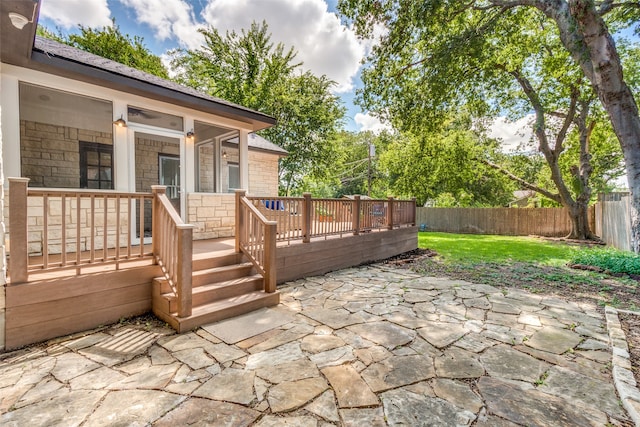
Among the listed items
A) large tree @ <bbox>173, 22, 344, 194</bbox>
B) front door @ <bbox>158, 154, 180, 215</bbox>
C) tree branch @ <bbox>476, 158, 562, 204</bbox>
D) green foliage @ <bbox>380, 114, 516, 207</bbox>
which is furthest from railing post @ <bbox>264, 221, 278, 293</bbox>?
tree branch @ <bbox>476, 158, 562, 204</bbox>

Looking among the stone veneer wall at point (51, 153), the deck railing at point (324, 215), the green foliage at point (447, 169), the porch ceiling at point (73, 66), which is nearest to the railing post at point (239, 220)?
the deck railing at point (324, 215)

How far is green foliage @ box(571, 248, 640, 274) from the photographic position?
233 inches

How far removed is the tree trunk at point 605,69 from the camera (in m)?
6.02

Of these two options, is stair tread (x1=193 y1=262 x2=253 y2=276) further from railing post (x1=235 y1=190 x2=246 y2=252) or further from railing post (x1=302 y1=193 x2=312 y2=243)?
railing post (x1=302 y1=193 x2=312 y2=243)

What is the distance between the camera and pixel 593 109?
38.4ft

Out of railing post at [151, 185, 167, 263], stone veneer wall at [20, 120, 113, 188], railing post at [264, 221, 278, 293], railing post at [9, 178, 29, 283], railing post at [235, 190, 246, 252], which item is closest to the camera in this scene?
railing post at [9, 178, 29, 283]

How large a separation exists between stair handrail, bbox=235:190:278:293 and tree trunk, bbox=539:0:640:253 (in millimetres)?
7753

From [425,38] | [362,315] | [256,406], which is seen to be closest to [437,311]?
[362,315]

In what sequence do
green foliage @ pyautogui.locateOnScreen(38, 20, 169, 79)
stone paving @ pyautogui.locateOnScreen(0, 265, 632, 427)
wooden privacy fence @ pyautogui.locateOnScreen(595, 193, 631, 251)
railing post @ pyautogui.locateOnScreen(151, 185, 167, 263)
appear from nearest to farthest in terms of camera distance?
stone paving @ pyautogui.locateOnScreen(0, 265, 632, 427)
railing post @ pyautogui.locateOnScreen(151, 185, 167, 263)
wooden privacy fence @ pyautogui.locateOnScreen(595, 193, 631, 251)
green foliage @ pyautogui.locateOnScreen(38, 20, 169, 79)

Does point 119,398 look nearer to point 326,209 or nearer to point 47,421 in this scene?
point 47,421

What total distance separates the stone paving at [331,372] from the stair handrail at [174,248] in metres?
0.47

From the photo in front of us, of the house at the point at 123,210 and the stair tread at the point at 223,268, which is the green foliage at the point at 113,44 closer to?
the house at the point at 123,210

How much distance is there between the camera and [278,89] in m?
15.0

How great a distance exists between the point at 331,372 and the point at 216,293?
1.96 metres
